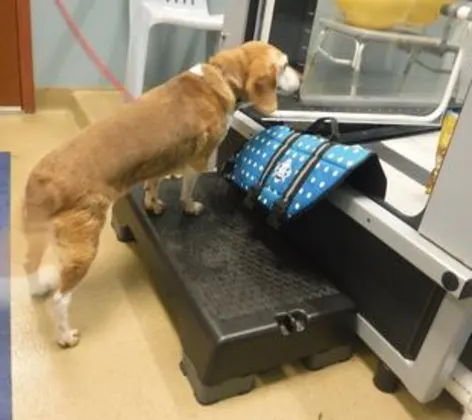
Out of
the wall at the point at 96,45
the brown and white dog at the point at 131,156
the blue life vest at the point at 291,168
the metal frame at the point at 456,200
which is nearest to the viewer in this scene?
the metal frame at the point at 456,200

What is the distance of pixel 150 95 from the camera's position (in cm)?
126

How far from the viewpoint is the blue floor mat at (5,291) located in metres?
1.09

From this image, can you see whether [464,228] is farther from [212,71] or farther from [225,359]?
[212,71]

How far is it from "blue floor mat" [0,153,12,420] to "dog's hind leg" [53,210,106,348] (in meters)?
0.15

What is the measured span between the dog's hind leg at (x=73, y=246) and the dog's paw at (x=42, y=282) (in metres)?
0.15

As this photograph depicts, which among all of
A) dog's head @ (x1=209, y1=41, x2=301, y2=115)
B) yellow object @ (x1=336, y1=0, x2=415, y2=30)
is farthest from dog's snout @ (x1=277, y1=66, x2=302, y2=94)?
yellow object @ (x1=336, y1=0, x2=415, y2=30)

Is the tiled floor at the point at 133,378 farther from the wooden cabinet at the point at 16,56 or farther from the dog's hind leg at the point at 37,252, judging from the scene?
the wooden cabinet at the point at 16,56

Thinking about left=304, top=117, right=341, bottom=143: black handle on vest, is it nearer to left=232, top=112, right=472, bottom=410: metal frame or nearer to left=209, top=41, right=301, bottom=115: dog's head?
left=209, top=41, right=301, bottom=115: dog's head

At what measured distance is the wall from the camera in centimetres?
222

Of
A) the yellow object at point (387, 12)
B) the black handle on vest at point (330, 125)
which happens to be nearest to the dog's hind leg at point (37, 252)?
the black handle on vest at point (330, 125)

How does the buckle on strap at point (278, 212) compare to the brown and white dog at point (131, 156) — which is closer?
the brown and white dog at point (131, 156)

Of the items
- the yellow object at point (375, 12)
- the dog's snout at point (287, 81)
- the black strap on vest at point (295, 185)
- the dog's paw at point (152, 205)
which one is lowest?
the dog's paw at point (152, 205)

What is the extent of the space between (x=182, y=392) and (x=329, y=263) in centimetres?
47

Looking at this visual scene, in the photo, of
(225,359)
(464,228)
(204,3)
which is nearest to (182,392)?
(225,359)
